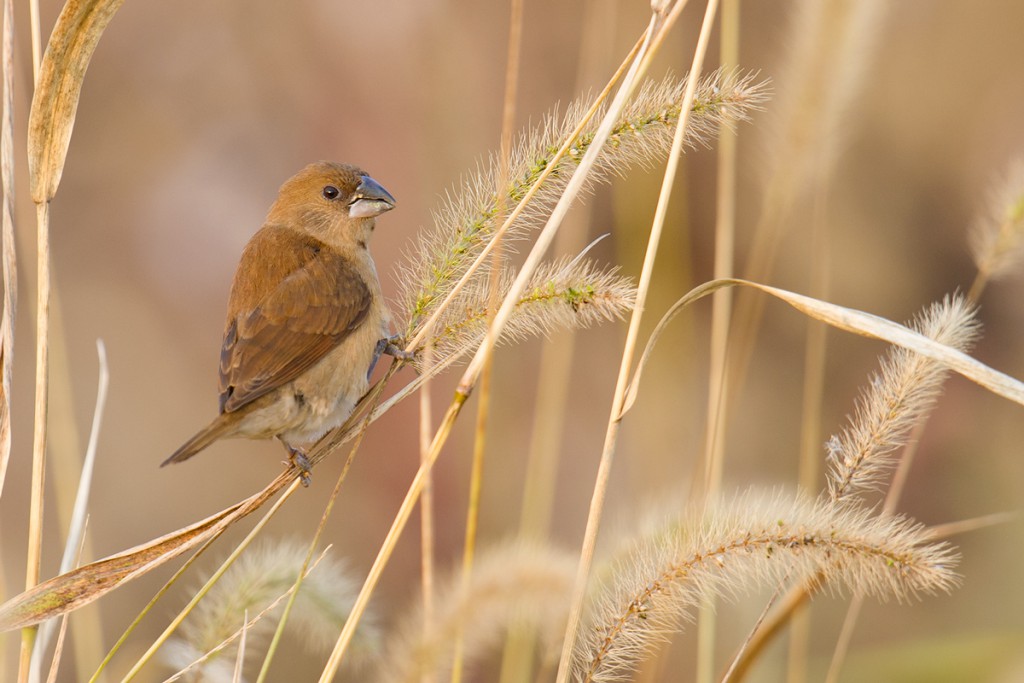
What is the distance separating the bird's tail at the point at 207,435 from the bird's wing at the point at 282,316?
0.13 feet

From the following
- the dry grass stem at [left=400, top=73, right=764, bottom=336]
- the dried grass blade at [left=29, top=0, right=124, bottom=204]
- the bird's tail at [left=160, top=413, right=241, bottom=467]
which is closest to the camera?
the dried grass blade at [left=29, top=0, right=124, bottom=204]

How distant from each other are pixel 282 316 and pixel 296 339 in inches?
3.8

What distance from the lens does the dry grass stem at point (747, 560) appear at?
6.35 ft

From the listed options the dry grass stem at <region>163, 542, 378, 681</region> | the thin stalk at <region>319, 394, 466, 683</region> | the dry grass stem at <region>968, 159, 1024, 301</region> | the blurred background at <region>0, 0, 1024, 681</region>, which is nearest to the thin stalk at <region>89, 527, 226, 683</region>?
the dry grass stem at <region>163, 542, 378, 681</region>

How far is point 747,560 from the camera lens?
2.02 metres

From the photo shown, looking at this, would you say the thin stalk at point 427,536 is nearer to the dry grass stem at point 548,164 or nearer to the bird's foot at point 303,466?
the dry grass stem at point 548,164

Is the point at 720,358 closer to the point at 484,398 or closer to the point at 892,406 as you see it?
the point at 892,406

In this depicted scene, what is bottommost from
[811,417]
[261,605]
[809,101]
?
[261,605]

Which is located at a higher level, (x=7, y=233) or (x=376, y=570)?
(x=7, y=233)

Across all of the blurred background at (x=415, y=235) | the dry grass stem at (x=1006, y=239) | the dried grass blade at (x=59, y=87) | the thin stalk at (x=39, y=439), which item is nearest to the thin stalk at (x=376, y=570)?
the thin stalk at (x=39, y=439)

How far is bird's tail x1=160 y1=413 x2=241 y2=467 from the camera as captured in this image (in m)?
2.86

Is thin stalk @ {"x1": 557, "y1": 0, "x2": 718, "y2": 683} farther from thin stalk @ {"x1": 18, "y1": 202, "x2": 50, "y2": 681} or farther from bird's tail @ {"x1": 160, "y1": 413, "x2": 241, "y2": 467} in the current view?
bird's tail @ {"x1": 160, "y1": 413, "x2": 241, "y2": 467}

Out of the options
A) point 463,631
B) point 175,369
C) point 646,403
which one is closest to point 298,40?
point 175,369

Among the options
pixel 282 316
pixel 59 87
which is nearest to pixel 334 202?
pixel 282 316
